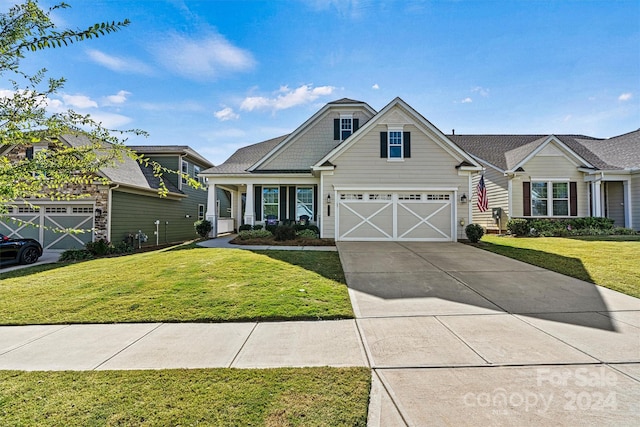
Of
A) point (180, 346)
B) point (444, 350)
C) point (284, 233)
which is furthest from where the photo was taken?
point (284, 233)

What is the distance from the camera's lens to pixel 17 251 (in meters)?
11.1

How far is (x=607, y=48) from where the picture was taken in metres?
10.6

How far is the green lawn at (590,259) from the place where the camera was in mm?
6815

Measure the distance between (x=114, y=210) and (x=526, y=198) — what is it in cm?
2121

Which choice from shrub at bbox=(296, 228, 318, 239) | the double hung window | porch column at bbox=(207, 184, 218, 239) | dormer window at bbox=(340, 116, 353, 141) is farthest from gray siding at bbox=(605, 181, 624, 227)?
porch column at bbox=(207, 184, 218, 239)

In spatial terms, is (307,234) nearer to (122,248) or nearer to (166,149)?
(122,248)

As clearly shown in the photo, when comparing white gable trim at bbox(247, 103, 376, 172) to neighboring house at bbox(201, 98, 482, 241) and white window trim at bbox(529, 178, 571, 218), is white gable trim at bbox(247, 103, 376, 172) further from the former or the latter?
white window trim at bbox(529, 178, 571, 218)

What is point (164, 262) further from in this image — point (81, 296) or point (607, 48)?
point (607, 48)

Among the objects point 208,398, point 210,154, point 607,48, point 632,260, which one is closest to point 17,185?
point 208,398

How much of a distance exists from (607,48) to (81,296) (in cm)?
1787

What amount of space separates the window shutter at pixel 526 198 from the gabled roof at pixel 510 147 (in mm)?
1195

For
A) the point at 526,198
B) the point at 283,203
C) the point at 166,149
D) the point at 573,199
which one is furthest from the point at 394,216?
the point at 166,149

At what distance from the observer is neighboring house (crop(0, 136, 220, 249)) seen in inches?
528

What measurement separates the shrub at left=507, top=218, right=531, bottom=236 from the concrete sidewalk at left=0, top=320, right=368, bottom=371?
13902 mm
